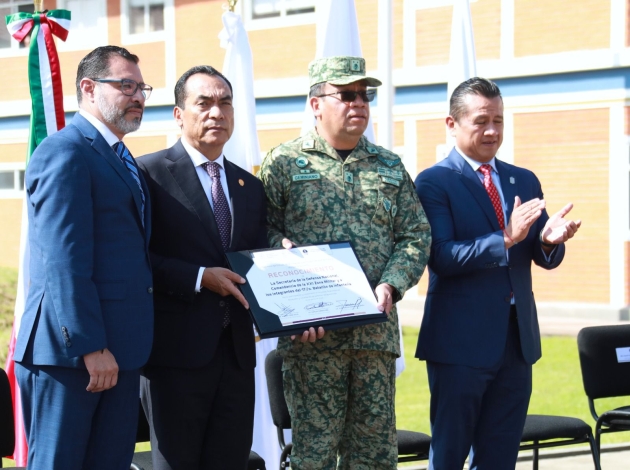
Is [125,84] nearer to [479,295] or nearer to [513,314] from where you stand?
[479,295]

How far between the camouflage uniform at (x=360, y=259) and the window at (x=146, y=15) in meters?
13.8

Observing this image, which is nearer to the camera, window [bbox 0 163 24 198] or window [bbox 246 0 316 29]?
window [bbox 246 0 316 29]

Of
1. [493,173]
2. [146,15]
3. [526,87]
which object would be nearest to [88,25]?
[146,15]

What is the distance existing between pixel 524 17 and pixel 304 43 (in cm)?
391

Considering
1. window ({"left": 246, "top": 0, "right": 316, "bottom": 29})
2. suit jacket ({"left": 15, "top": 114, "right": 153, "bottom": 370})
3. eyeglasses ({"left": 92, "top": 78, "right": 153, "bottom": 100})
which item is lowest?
suit jacket ({"left": 15, "top": 114, "right": 153, "bottom": 370})

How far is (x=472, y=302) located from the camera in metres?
3.92

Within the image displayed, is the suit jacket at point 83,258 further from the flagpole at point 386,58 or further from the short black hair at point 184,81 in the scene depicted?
the flagpole at point 386,58

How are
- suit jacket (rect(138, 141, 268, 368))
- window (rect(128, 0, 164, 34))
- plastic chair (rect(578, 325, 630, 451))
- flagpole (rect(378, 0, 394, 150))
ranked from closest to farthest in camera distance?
suit jacket (rect(138, 141, 268, 368)) < plastic chair (rect(578, 325, 630, 451)) < flagpole (rect(378, 0, 394, 150)) < window (rect(128, 0, 164, 34))

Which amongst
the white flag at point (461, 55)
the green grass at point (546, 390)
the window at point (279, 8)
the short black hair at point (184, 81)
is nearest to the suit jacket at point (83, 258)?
the short black hair at point (184, 81)

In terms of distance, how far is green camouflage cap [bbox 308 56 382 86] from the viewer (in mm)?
3750

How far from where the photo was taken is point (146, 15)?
661 inches

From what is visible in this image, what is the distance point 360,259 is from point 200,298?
730 millimetres

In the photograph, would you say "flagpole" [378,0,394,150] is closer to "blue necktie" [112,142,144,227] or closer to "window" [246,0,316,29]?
"blue necktie" [112,142,144,227]
